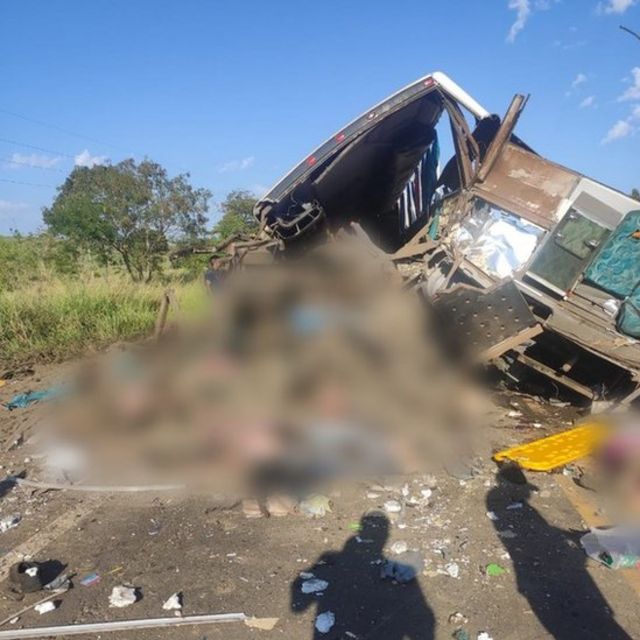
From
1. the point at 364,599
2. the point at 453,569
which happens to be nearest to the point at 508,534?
the point at 453,569

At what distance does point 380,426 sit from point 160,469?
56.5 inches

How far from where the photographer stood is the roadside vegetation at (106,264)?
20.4 ft

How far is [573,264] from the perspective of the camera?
5562 millimetres

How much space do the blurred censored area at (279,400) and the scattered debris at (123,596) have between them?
33.1 inches

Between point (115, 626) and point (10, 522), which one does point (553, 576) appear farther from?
point (10, 522)

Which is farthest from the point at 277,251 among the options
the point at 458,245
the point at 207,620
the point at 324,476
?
the point at 207,620

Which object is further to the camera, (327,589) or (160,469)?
(160,469)

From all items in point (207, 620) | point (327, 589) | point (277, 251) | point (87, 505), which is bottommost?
point (87, 505)

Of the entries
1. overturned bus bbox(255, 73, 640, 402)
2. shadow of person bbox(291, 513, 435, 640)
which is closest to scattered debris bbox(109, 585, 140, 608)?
shadow of person bbox(291, 513, 435, 640)

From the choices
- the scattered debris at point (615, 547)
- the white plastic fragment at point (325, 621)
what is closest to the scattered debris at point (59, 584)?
the white plastic fragment at point (325, 621)

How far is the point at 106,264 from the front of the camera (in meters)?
11.6

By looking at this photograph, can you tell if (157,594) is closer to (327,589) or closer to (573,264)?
(327,589)

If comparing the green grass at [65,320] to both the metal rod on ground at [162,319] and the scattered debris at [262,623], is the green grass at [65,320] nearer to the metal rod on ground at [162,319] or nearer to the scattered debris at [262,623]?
the metal rod on ground at [162,319]

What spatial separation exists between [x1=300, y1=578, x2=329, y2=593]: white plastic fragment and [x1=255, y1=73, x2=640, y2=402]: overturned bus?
8.67ft
